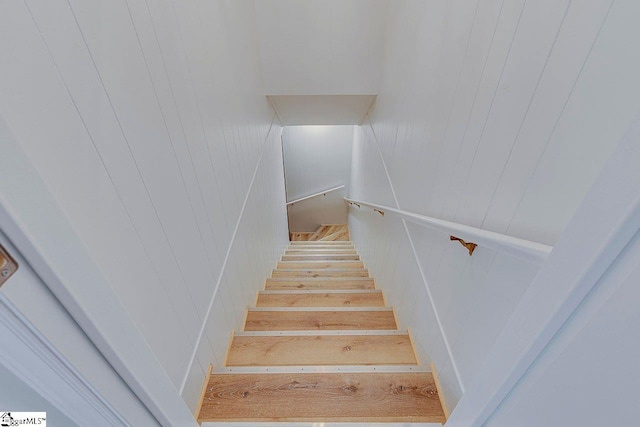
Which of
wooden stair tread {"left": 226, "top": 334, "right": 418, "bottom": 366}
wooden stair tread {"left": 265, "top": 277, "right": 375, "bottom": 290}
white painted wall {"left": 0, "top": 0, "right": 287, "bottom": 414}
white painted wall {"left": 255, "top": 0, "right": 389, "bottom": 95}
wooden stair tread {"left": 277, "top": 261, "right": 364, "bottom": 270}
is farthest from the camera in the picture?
wooden stair tread {"left": 277, "top": 261, "right": 364, "bottom": 270}

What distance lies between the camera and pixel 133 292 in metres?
0.67

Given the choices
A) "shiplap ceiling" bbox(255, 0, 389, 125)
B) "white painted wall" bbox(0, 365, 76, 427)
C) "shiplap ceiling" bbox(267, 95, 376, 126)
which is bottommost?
"white painted wall" bbox(0, 365, 76, 427)

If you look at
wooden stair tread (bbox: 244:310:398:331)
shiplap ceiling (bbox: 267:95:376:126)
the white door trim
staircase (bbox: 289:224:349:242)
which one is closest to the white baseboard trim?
the white door trim

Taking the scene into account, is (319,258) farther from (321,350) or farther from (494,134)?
(494,134)

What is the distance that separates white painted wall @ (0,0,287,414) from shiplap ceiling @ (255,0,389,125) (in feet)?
2.71

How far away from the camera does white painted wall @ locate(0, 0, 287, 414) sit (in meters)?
0.45

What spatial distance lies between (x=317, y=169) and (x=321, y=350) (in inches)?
177

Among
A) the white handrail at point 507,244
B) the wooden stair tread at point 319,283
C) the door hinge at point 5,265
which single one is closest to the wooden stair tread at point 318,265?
the wooden stair tread at point 319,283

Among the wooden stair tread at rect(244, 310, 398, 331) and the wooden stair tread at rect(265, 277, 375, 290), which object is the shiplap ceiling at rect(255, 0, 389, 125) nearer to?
the wooden stair tread at rect(265, 277, 375, 290)

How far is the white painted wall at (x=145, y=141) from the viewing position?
0.45 metres

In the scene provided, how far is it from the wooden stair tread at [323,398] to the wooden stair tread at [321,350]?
0.17 meters

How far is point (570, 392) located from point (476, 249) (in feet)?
1.57

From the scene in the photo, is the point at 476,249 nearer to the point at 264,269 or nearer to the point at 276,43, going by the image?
the point at 264,269

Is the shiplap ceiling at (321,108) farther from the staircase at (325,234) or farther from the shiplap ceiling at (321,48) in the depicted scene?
the staircase at (325,234)
